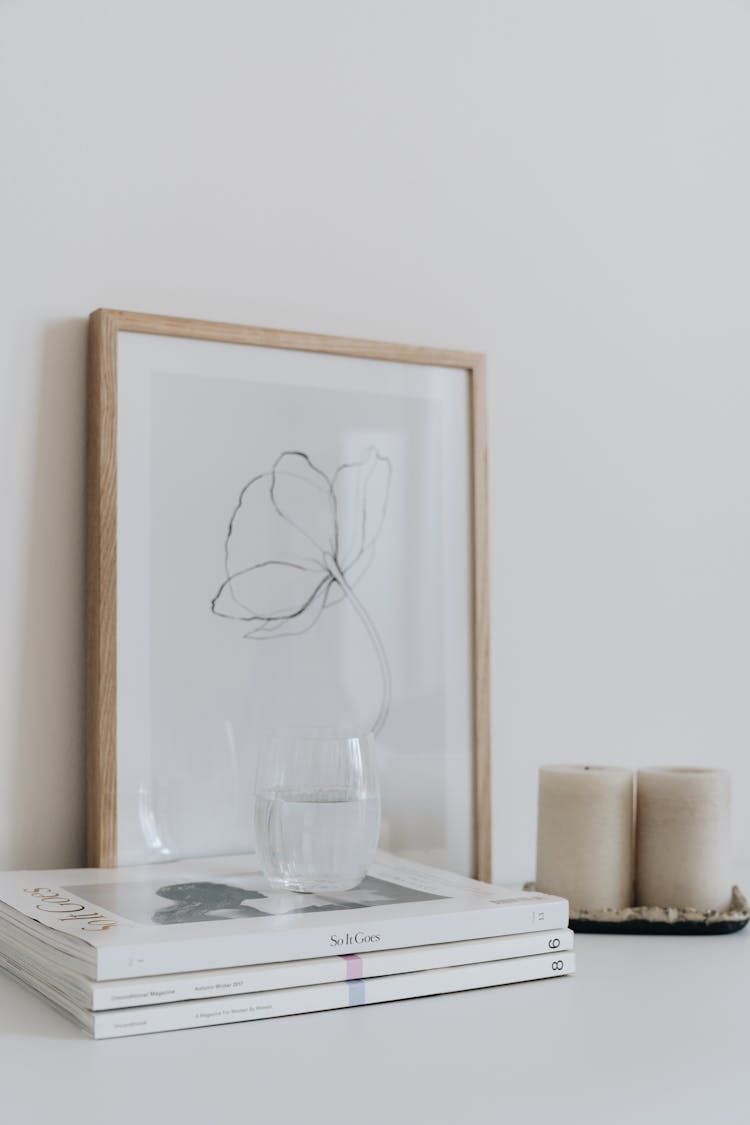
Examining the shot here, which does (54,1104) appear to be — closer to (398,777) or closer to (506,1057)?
(506,1057)

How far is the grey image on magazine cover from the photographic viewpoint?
0.77 m

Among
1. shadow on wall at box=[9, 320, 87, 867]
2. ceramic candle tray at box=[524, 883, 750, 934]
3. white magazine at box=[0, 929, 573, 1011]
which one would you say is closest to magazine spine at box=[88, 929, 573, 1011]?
white magazine at box=[0, 929, 573, 1011]

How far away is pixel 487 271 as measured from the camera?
117 cm

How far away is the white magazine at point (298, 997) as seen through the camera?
682 millimetres

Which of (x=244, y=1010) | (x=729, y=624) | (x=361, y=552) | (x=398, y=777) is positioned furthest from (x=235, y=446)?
(x=729, y=624)

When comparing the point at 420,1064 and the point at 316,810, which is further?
the point at 316,810

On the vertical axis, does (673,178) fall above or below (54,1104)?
above

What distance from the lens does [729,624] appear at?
1.30 meters

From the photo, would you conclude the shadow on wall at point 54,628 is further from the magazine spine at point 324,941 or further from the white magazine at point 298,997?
the magazine spine at point 324,941

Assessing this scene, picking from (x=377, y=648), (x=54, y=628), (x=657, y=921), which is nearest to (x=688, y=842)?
(x=657, y=921)

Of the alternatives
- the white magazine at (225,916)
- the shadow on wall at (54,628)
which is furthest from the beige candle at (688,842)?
the shadow on wall at (54,628)

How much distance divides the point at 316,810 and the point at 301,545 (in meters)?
0.27

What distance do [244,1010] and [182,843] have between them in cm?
28

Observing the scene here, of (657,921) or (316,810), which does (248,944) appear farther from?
(657,921)
